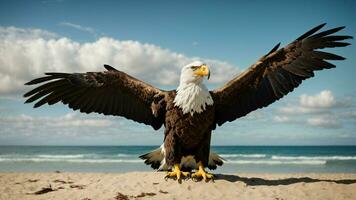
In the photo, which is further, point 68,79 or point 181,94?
point 68,79

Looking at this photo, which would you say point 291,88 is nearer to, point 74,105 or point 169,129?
point 169,129

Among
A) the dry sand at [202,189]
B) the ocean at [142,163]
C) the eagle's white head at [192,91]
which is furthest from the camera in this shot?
the ocean at [142,163]

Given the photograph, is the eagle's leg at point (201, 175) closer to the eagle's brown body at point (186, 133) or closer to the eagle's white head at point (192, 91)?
the eagle's brown body at point (186, 133)

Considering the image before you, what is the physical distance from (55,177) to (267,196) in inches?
325

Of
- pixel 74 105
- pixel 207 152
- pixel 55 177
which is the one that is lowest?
pixel 55 177

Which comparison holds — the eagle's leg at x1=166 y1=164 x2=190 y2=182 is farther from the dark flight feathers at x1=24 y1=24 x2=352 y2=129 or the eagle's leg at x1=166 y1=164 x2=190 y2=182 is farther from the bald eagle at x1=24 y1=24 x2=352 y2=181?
the dark flight feathers at x1=24 y1=24 x2=352 y2=129

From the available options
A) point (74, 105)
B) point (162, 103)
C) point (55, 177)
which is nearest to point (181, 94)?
point (162, 103)

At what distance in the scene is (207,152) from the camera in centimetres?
664

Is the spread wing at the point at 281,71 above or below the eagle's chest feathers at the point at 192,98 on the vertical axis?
above

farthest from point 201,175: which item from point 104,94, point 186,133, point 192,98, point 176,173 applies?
point 104,94

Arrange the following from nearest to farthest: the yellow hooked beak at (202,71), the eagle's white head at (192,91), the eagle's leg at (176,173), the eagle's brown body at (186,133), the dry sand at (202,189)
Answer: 1. the yellow hooked beak at (202,71)
2. the eagle's white head at (192,91)
3. the eagle's brown body at (186,133)
4. the dry sand at (202,189)
5. the eagle's leg at (176,173)

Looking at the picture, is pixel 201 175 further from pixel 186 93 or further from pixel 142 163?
pixel 142 163

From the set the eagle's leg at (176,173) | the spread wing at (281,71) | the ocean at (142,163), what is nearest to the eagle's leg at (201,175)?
the eagle's leg at (176,173)

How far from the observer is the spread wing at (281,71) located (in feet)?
22.0
